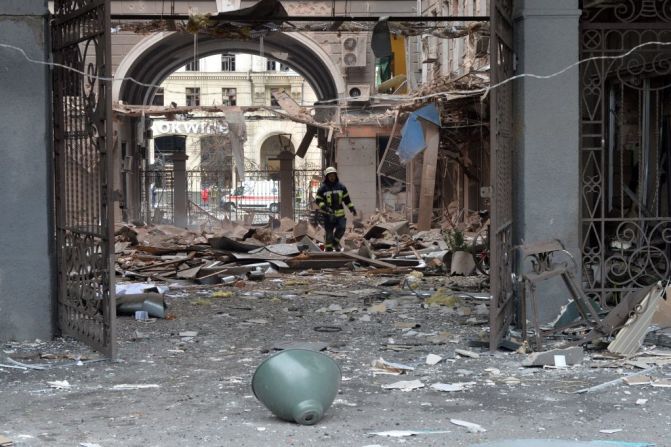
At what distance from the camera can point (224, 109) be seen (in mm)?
28188

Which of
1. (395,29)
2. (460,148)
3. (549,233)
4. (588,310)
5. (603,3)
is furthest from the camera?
(460,148)

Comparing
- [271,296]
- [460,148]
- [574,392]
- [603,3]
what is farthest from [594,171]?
[460,148]

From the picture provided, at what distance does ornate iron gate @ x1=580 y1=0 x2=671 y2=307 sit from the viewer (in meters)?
10.7

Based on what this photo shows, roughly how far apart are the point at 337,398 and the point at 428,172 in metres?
18.7

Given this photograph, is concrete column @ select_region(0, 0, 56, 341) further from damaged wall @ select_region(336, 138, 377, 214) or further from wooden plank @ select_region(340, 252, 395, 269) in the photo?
damaged wall @ select_region(336, 138, 377, 214)

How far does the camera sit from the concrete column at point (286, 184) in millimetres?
31938

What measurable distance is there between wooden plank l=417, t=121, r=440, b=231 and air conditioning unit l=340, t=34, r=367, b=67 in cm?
842

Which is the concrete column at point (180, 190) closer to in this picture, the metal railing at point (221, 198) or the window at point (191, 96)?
the metal railing at point (221, 198)

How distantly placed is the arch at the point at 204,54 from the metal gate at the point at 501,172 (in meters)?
22.7

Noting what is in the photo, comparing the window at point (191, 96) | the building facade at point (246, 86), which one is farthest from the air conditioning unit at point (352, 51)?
the window at point (191, 96)

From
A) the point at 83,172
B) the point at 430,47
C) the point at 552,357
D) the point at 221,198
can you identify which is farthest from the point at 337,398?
the point at 221,198

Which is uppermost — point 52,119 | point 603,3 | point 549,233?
point 603,3

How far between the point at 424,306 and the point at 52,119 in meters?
5.09

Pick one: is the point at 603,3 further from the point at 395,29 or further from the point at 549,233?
the point at 395,29
